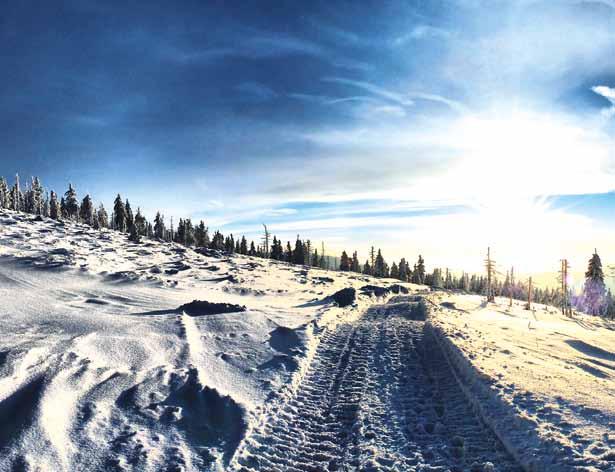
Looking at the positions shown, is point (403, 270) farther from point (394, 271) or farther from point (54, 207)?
point (54, 207)

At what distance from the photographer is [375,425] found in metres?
6.79

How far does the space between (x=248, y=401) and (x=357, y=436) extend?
2625 millimetres

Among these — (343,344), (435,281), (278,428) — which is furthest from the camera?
(435,281)

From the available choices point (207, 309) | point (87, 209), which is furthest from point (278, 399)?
point (87, 209)

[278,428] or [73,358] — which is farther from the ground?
[73,358]

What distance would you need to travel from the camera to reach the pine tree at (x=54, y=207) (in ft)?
303

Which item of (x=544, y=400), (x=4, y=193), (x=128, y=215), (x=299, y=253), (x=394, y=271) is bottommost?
(x=544, y=400)

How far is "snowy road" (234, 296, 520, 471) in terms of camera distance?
564 cm

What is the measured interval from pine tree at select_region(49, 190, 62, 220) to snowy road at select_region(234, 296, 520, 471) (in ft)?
342

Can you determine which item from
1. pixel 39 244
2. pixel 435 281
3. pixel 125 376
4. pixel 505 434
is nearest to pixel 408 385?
pixel 505 434

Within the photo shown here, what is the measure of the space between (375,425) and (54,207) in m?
116

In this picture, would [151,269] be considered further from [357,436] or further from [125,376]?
[357,436]

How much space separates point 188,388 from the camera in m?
7.88

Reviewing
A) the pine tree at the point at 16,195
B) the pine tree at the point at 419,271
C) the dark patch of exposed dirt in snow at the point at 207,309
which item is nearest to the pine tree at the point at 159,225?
the pine tree at the point at 16,195
